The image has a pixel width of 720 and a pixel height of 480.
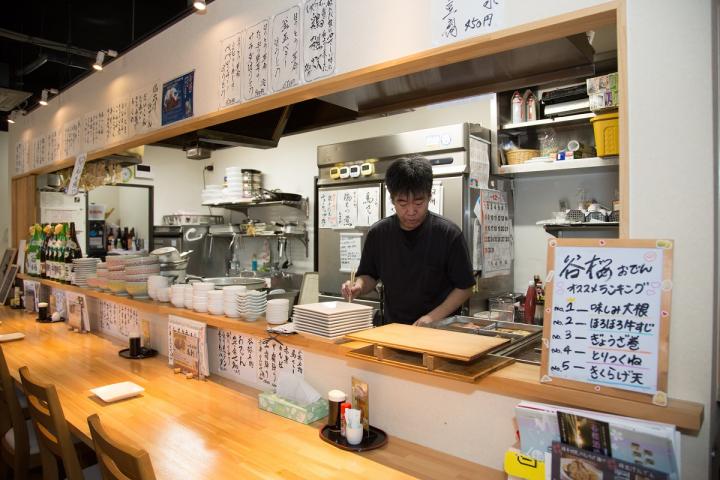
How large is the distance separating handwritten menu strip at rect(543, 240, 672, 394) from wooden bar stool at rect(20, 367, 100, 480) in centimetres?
176

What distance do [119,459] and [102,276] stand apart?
9.10 feet

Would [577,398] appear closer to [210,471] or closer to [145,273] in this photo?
[210,471]

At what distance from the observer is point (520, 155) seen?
363 centimetres

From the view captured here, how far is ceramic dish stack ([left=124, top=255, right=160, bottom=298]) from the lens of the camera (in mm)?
3262

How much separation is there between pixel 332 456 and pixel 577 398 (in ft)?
2.67

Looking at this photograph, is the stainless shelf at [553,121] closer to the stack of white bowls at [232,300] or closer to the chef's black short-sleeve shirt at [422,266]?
the chef's black short-sleeve shirt at [422,266]

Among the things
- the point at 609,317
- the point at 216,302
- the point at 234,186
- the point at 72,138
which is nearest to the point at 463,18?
the point at 609,317

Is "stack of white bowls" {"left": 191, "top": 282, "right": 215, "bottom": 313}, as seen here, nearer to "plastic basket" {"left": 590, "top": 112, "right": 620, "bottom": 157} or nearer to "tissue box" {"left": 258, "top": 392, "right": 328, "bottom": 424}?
"tissue box" {"left": 258, "top": 392, "right": 328, "bottom": 424}

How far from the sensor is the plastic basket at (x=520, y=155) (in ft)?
11.8

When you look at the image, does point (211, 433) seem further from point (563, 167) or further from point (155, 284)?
point (563, 167)

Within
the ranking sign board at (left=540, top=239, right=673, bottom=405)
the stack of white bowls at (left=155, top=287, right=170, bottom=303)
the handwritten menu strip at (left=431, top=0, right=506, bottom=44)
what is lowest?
the stack of white bowls at (left=155, top=287, right=170, bottom=303)

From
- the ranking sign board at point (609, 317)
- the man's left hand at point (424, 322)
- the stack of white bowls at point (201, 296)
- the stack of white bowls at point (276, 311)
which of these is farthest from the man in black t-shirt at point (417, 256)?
the ranking sign board at point (609, 317)

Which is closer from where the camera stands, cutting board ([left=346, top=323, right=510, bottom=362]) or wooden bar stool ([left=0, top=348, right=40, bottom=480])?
cutting board ([left=346, top=323, right=510, bottom=362])

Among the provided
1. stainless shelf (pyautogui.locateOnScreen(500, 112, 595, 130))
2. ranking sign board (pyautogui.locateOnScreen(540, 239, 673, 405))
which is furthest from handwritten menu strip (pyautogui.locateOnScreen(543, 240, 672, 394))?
stainless shelf (pyautogui.locateOnScreen(500, 112, 595, 130))
